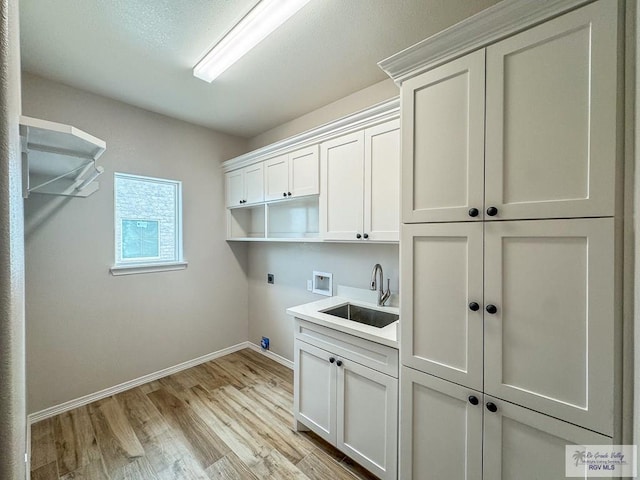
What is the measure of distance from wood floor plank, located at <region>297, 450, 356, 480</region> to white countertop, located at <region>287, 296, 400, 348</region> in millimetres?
900

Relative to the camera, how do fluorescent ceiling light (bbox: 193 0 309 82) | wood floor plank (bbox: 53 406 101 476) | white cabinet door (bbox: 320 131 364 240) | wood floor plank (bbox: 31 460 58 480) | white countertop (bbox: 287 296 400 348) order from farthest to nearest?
1. white cabinet door (bbox: 320 131 364 240)
2. wood floor plank (bbox: 53 406 101 476)
3. wood floor plank (bbox: 31 460 58 480)
4. white countertop (bbox: 287 296 400 348)
5. fluorescent ceiling light (bbox: 193 0 309 82)

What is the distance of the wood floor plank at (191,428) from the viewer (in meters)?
1.84

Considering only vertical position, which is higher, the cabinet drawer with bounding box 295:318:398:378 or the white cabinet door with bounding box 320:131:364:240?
the white cabinet door with bounding box 320:131:364:240

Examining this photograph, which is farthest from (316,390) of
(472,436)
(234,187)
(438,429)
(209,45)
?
(209,45)

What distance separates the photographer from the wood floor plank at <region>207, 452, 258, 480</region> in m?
1.67

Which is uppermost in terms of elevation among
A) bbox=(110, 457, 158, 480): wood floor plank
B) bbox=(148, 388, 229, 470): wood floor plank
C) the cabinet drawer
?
the cabinet drawer

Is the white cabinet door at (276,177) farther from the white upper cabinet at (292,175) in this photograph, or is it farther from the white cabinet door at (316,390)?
the white cabinet door at (316,390)

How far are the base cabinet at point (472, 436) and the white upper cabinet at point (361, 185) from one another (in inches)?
36.9

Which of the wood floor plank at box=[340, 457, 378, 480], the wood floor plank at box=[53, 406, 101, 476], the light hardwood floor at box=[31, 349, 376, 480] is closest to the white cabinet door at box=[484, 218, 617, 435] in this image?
the wood floor plank at box=[340, 457, 378, 480]

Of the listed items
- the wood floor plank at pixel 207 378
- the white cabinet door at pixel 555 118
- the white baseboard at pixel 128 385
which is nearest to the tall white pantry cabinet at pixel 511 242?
the white cabinet door at pixel 555 118

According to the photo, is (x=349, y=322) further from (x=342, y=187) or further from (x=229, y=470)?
(x=229, y=470)

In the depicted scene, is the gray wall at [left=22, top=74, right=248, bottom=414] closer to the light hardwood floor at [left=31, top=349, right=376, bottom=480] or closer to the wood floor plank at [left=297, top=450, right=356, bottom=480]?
the light hardwood floor at [left=31, top=349, right=376, bottom=480]

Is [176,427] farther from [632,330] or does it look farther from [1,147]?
[632,330]

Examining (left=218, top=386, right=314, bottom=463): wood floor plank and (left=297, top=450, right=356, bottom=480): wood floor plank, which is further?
(left=218, top=386, right=314, bottom=463): wood floor plank
